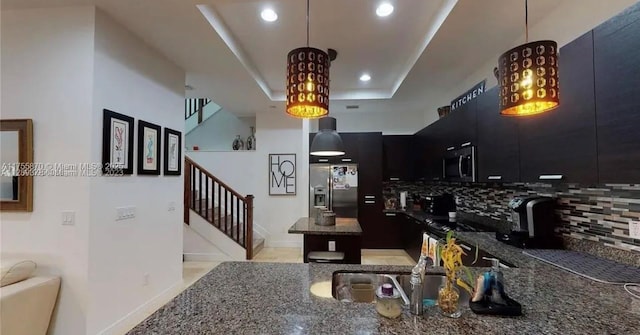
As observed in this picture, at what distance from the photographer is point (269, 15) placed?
2986mm

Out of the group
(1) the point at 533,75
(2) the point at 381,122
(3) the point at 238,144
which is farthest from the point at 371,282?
(3) the point at 238,144

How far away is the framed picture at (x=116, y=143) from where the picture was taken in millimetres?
2643

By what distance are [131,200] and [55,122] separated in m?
0.89

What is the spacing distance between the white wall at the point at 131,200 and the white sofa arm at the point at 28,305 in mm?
276

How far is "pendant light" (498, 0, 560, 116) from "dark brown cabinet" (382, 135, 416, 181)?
4.30 metres

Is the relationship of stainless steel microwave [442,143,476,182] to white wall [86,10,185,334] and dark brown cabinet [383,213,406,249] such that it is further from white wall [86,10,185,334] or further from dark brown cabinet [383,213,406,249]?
white wall [86,10,185,334]

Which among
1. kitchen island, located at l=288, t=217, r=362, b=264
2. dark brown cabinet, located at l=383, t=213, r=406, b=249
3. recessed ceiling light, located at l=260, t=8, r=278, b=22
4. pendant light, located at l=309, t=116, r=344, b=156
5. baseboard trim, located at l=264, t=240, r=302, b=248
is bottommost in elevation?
baseboard trim, located at l=264, t=240, r=302, b=248

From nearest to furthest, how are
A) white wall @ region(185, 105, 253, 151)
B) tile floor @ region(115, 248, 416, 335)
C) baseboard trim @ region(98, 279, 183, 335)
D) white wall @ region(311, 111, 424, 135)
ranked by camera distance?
baseboard trim @ region(98, 279, 183, 335) → tile floor @ region(115, 248, 416, 335) → white wall @ region(311, 111, 424, 135) → white wall @ region(185, 105, 253, 151)

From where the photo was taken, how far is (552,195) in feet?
8.68

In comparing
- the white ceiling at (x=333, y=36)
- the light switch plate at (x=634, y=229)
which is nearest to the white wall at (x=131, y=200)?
the white ceiling at (x=333, y=36)

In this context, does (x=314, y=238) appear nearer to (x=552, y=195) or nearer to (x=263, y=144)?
(x=552, y=195)

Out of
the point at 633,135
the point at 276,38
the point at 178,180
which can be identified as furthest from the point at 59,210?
the point at 633,135

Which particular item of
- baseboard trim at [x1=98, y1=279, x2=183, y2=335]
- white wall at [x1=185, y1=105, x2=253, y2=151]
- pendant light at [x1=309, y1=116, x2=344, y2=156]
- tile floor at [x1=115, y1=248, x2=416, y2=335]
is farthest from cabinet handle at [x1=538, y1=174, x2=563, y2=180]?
white wall at [x1=185, y1=105, x2=253, y2=151]

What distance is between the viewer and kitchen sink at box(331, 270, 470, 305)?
1725 mm
